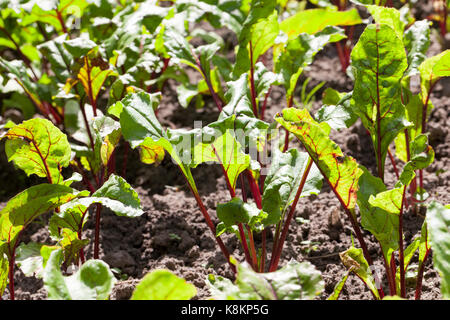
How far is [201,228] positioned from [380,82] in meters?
0.85

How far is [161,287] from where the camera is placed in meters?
1.22

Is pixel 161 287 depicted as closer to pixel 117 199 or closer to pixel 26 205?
pixel 117 199

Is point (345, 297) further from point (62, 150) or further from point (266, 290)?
point (62, 150)

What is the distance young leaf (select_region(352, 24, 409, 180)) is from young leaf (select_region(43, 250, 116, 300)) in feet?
2.91

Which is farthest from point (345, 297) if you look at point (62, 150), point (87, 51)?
point (87, 51)

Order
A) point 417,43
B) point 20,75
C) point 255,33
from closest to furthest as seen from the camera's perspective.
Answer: point 417,43, point 255,33, point 20,75

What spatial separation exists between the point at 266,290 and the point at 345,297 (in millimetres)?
576

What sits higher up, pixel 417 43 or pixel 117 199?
pixel 417 43

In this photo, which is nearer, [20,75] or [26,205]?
[26,205]

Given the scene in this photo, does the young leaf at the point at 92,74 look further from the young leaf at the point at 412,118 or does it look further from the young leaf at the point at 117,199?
the young leaf at the point at 412,118

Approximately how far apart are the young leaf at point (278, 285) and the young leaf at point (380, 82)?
0.60 metres

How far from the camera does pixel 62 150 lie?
180cm

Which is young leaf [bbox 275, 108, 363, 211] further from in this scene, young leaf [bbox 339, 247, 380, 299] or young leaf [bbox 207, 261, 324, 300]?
young leaf [bbox 207, 261, 324, 300]

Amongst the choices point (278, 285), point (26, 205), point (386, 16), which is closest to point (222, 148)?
point (278, 285)
